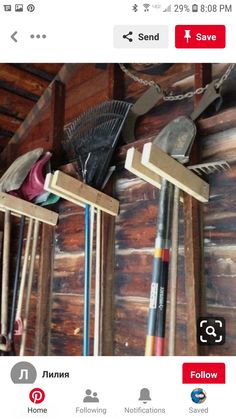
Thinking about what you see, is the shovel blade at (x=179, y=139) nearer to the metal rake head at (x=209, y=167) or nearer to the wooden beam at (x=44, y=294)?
the metal rake head at (x=209, y=167)

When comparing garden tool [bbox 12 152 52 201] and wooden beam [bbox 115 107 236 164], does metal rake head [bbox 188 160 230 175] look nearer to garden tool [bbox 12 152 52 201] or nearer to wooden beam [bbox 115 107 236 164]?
wooden beam [bbox 115 107 236 164]

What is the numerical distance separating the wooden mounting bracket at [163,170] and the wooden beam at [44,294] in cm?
49

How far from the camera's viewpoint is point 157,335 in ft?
2.27

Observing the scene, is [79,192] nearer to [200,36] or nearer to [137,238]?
[137,238]

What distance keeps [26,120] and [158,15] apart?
37.3 inches

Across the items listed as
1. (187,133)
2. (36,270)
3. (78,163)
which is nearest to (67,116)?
(78,163)

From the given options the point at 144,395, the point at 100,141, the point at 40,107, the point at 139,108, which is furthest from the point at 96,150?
the point at 144,395

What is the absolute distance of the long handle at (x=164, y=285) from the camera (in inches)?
27.2

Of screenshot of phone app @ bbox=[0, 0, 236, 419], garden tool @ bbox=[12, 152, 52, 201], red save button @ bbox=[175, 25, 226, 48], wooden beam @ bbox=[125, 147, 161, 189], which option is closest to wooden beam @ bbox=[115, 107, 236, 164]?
screenshot of phone app @ bbox=[0, 0, 236, 419]

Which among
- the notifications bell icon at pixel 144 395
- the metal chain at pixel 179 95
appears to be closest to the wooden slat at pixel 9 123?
the metal chain at pixel 179 95

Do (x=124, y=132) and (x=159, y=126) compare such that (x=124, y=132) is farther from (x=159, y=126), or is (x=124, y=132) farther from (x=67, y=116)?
(x=67, y=116)

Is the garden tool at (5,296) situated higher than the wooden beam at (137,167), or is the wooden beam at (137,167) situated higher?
the wooden beam at (137,167)

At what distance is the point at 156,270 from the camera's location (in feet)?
2.35

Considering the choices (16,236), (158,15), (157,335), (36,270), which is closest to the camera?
(158,15)
